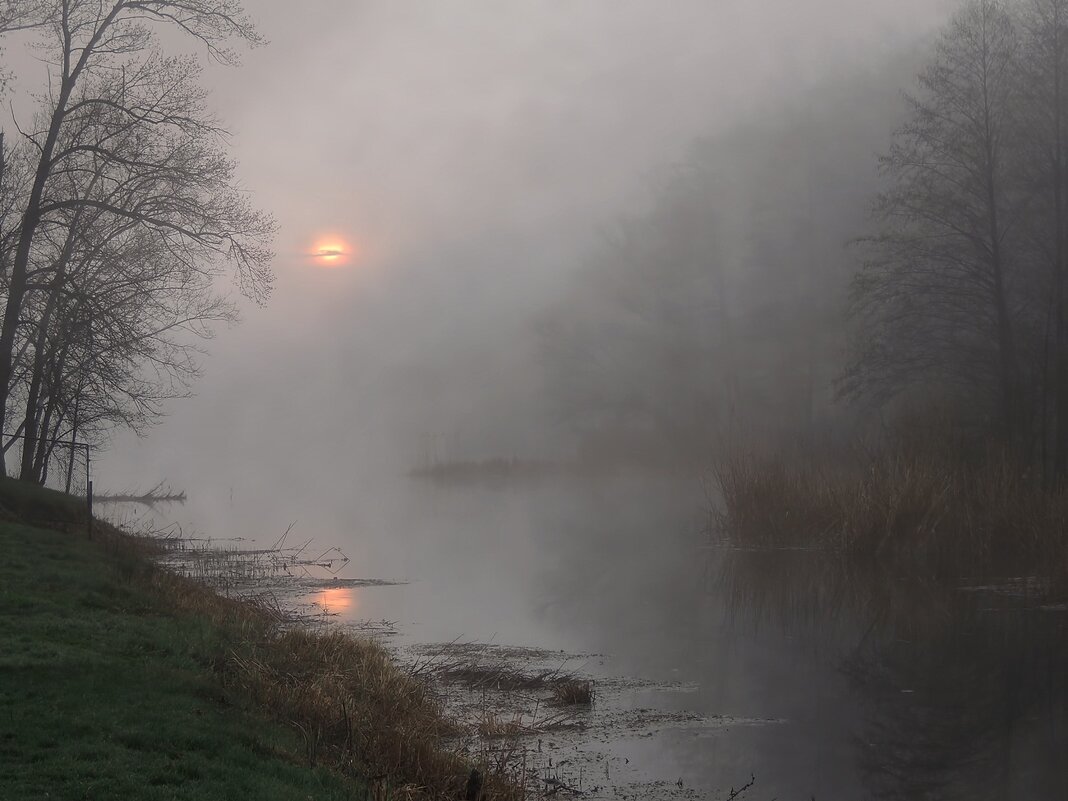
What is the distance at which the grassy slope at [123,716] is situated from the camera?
5621 mm

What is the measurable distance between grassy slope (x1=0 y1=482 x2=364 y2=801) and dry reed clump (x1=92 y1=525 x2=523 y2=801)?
0.30m

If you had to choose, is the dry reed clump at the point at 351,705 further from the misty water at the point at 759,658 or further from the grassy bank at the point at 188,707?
the misty water at the point at 759,658

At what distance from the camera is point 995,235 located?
23.2 m

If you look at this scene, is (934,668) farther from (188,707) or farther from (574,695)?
(188,707)

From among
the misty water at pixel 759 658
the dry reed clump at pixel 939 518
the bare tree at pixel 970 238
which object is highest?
the bare tree at pixel 970 238

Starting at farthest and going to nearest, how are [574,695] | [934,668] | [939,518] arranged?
[939,518] < [934,668] < [574,695]

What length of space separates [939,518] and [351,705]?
14164mm

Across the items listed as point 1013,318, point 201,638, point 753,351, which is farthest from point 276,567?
point 753,351

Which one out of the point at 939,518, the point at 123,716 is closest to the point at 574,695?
the point at 123,716

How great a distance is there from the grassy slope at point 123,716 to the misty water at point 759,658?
295 cm

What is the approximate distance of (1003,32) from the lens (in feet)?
77.5

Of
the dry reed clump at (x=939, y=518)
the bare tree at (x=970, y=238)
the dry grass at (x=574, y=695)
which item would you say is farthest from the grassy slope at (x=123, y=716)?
the bare tree at (x=970, y=238)

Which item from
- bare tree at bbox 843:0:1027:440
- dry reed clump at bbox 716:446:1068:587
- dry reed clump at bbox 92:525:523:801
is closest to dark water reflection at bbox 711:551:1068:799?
dry reed clump at bbox 716:446:1068:587

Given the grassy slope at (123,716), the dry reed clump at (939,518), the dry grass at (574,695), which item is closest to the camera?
the grassy slope at (123,716)
